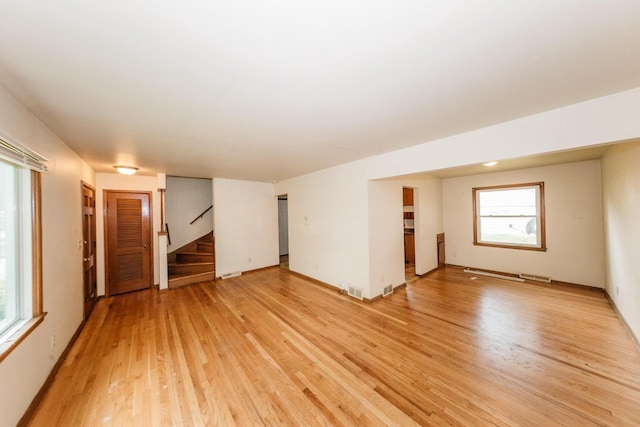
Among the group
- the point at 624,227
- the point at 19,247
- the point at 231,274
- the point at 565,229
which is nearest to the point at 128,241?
the point at 231,274

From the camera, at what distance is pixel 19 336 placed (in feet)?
5.34

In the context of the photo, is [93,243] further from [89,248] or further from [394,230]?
[394,230]

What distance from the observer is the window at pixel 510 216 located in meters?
4.54

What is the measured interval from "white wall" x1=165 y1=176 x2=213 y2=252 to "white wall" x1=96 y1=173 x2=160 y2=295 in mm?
893

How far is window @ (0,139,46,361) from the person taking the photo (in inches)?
65.9

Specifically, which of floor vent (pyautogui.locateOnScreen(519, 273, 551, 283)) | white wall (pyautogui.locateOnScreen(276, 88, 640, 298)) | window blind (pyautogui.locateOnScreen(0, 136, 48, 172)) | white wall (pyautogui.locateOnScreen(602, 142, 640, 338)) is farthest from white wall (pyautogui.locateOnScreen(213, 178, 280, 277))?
white wall (pyautogui.locateOnScreen(602, 142, 640, 338))

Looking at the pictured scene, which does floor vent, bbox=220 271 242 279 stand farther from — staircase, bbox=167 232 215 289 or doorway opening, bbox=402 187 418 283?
doorway opening, bbox=402 187 418 283

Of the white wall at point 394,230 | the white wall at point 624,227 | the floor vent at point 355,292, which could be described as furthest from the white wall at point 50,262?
the white wall at point 624,227

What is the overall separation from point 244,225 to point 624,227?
6.23 m

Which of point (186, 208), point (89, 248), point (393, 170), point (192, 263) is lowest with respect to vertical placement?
point (192, 263)

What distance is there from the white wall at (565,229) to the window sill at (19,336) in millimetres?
6984

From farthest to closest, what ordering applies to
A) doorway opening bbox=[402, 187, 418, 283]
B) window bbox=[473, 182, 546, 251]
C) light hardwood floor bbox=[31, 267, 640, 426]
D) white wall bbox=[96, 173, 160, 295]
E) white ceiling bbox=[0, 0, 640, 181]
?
doorway opening bbox=[402, 187, 418, 283] < window bbox=[473, 182, 546, 251] < white wall bbox=[96, 173, 160, 295] < light hardwood floor bbox=[31, 267, 640, 426] < white ceiling bbox=[0, 0, 640, 181]

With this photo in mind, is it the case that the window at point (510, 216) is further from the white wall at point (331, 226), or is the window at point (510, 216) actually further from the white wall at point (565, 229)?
the white wall at point (331, 226)

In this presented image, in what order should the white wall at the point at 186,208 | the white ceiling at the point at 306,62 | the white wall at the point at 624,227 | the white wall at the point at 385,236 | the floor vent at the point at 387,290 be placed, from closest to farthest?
the white ceiling at the point at 306,62 < the white wall at the point at 624,227 < the white wall at the point at 385,236 < the floor vent at the point at 387,290 < the white wall at the point at 186,208
